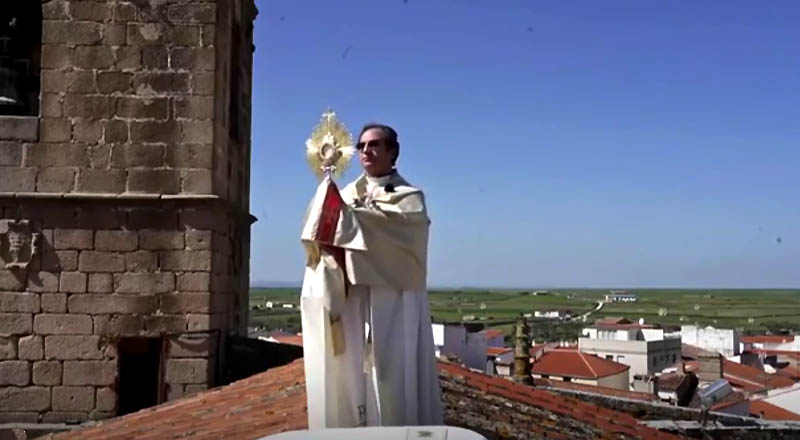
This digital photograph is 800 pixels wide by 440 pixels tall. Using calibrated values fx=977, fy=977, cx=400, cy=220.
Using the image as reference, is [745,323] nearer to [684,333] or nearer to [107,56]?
[684,333]

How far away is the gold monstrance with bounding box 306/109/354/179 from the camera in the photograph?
469 cm

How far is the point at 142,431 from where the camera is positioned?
23.0 feet

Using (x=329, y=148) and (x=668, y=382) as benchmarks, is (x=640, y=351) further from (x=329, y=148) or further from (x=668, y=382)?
(x=329, y=148)

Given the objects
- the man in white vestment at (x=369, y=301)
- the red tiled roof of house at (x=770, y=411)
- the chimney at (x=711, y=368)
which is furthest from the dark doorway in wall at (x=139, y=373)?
the chimney at (x=711, y=368)

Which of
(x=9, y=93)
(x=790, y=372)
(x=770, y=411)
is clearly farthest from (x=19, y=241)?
(x=790, y=372)

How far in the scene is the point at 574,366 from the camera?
113 feet

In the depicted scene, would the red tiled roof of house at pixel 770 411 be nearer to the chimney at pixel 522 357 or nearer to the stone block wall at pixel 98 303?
the chimney at pixel 522 357

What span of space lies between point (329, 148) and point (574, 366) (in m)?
30.8

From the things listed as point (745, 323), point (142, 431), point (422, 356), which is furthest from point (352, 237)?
point (745, 323)

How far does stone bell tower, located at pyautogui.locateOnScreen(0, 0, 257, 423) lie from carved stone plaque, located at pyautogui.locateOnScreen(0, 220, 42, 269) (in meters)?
0.01

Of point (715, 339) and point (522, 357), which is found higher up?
point (522, 357)

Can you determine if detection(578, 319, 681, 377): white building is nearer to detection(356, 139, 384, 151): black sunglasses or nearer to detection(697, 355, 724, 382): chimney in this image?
detection(697, 355, 724, 382): chimney

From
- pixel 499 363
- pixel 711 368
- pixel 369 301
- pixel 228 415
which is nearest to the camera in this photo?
pixel 369 301

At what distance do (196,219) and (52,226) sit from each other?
1317 millimetres
